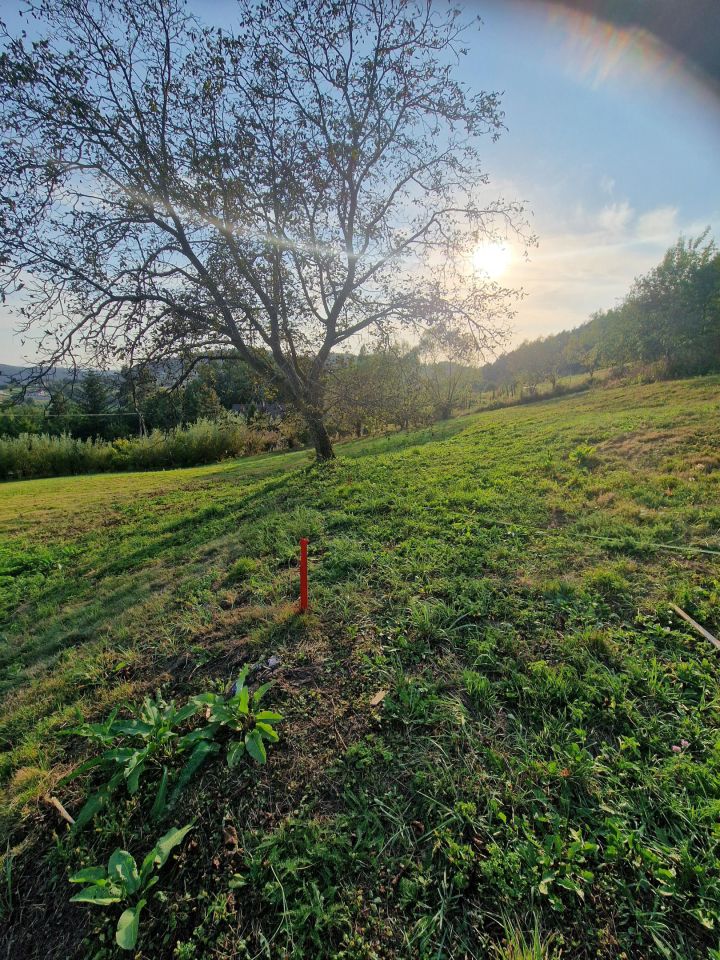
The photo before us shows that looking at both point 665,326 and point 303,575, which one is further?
point 665,326

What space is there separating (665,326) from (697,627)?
30675mm

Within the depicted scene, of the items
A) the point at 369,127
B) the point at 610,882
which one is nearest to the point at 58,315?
the point at 369,127

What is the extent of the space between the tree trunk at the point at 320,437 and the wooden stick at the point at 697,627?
8.28 meters

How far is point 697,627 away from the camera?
88.0 inches

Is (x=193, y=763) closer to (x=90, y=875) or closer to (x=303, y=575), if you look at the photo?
(x=90, y=875)

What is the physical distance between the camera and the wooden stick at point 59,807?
1.61 m

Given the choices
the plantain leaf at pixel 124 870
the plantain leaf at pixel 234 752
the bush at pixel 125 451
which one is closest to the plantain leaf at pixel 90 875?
the plantain leaf at pixel 124 870

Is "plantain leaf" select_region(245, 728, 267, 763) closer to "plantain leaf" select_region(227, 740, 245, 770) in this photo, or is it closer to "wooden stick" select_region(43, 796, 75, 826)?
"plantain leaf" select_region(227, 740, 245, 770)

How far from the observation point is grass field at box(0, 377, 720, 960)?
1210mm

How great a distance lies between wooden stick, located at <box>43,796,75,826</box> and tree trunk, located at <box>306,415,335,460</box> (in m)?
8.46

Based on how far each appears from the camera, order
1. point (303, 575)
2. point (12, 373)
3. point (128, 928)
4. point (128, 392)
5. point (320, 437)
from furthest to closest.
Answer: point (320, 437)
point (128, 392)
point (12, 373)
point (303, 575)
point (128, 928)

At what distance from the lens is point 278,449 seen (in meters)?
23.3

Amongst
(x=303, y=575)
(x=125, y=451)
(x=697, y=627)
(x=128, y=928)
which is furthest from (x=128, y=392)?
(x=125, y=451)

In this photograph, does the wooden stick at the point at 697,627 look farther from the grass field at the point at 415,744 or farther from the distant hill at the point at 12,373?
the distant hill at the point at 12,373
